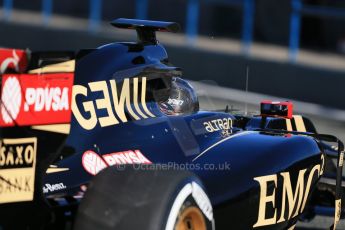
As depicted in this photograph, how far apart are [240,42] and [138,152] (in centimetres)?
1033

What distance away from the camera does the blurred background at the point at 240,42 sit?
1191 centimetres

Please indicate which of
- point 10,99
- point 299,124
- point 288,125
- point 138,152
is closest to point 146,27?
point 138,152

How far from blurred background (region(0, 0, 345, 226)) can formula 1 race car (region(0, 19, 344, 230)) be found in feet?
5.48

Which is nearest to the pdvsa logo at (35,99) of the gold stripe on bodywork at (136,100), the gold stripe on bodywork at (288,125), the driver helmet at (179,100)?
the gold stripe on bodywork at (136,100)

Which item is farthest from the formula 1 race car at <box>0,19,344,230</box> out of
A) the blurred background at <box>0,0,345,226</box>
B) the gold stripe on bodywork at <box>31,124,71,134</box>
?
the blurred background at <box>0,0,345,226</box>

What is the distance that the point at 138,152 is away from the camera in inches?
179

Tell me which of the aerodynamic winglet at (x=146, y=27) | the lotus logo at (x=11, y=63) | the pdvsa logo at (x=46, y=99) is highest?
the lotus logo at (x=11, y=63)

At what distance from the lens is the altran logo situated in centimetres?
356

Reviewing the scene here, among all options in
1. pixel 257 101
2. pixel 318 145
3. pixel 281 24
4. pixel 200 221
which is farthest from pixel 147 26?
pixel 281 24

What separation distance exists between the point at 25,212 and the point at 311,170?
208 cm

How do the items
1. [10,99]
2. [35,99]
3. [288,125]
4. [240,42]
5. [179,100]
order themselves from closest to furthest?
[10,99] → [35,99] → [179,100] → [288,125] → [240,42]

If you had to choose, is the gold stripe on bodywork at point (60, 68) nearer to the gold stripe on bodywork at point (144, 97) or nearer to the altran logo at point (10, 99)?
the altran logo at point (10, 99)

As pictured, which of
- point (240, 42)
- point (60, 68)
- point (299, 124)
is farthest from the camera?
point (240, 42)

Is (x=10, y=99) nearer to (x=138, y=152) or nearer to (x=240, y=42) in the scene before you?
(x=138, y=152)
